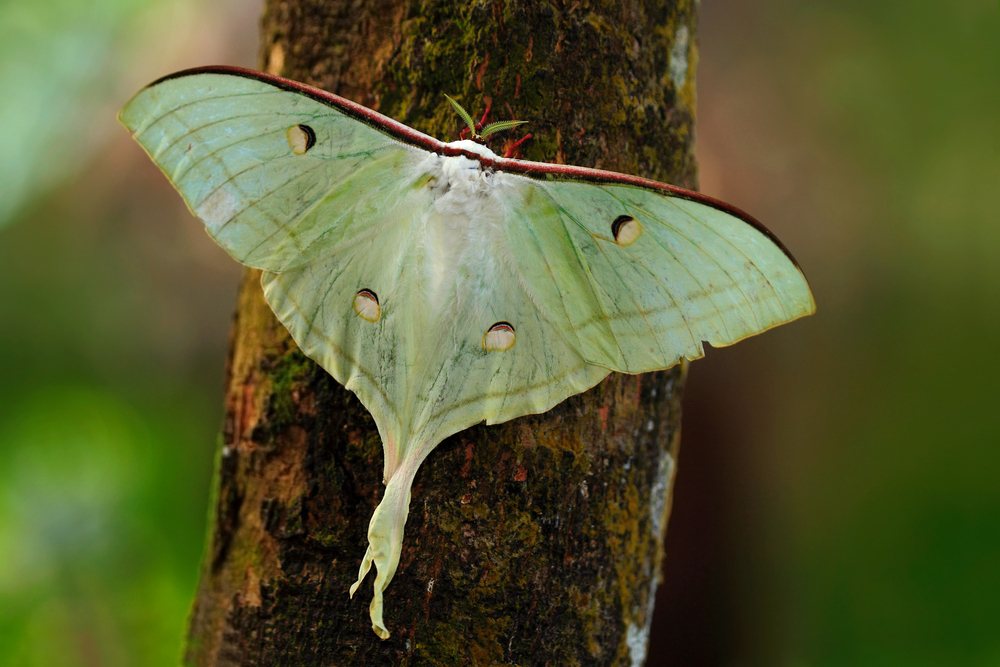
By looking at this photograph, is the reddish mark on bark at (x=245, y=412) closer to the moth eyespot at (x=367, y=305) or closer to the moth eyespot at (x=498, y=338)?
the moth eyespot at (x=367, y=305)

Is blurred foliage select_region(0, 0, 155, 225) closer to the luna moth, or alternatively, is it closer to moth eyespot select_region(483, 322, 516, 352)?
the luna moth

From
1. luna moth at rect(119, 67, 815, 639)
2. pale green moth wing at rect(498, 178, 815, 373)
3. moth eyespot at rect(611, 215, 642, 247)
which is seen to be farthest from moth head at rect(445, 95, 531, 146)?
moth eyespot at rect(611, 215, 642, 247)

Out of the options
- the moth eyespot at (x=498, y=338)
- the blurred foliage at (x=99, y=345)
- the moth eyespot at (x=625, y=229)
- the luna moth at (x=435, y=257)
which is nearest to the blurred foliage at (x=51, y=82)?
the blurred foliage at (x=99, y=345)

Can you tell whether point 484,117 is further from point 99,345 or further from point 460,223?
point 99,345

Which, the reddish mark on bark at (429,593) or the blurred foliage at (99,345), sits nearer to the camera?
the reddish mark on bark at (429,593)

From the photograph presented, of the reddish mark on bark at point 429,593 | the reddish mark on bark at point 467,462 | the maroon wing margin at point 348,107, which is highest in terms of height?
the maroon wing margin at point 348,107

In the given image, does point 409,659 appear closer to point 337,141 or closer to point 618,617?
point 618,617
